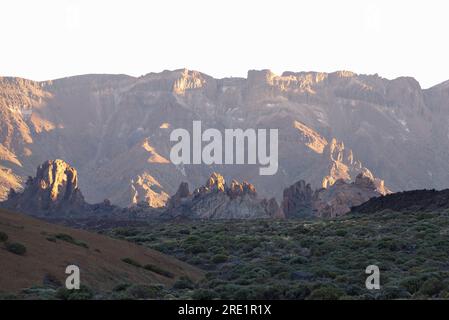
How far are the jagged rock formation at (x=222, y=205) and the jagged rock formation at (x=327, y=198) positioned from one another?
2.69 m

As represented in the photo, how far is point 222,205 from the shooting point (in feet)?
534

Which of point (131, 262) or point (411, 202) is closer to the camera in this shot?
point (131, 262)

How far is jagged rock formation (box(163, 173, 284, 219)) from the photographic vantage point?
6211 inches

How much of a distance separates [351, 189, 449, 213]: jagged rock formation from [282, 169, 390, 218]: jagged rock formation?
102 feet

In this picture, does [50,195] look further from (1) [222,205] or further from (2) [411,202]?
(2) [411,202]

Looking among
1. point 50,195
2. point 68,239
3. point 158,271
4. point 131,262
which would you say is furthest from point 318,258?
point 50,195

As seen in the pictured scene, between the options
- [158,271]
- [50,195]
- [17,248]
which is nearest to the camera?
[17,248]

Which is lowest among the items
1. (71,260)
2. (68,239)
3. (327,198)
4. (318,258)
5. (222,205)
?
(71,260)

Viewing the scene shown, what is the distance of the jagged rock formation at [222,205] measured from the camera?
158 meters

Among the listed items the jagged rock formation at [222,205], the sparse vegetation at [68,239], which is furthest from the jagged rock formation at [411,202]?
the sparse vegetation at [68,239]

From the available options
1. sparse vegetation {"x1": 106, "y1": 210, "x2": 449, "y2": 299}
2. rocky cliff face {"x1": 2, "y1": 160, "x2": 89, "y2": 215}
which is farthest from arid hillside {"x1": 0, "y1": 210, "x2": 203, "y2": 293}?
rocky cliff face {"x1": 2, "y1": 160, "x2": 89, "y2": 215}

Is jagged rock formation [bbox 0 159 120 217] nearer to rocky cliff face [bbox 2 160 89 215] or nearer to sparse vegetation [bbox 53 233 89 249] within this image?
rocky cliff face [bbox 2 160 89 215]

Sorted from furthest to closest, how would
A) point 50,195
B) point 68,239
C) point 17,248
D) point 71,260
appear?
1. point 50,195
2. point 68,239
3. point 71,260
4. point 17,248

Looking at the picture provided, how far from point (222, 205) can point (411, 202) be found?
6215 cm
